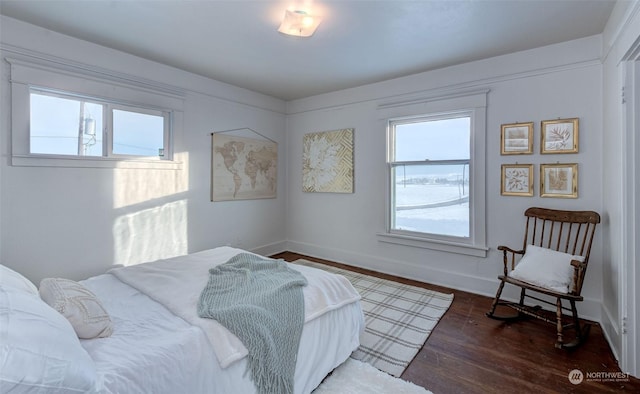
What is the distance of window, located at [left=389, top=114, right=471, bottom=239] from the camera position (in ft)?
10.8

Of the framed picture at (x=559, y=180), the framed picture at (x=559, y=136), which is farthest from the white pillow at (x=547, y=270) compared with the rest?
the framed picture at (x=559, y=136)

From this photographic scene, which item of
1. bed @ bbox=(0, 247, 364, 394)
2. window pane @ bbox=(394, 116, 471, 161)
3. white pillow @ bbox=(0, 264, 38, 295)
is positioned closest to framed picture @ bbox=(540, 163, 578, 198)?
window pane @ bbox=(394, 116, 471, 161)

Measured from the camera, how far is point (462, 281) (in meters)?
3.25

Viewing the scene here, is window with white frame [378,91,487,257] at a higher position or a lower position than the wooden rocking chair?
higher

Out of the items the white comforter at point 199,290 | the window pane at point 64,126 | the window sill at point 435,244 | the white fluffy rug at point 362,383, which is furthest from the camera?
the window sill at point 435,244

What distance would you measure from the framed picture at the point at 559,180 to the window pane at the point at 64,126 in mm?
4353

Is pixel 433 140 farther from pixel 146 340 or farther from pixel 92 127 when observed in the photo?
pixel 92 127

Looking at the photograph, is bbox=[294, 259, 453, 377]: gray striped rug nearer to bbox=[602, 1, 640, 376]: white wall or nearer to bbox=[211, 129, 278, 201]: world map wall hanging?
bbox=[602, 1, 640, 376]: white wall

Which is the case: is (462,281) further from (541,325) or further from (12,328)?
(12,328)

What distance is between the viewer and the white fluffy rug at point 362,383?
5.53 ft

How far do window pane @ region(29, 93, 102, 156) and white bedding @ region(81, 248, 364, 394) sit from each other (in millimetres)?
1499

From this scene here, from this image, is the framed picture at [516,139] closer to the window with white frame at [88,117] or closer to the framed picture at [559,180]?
the framed picture at [559,180]

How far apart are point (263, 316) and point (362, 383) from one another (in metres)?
0.81

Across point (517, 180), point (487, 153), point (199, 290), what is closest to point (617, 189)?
point (517, 180)
